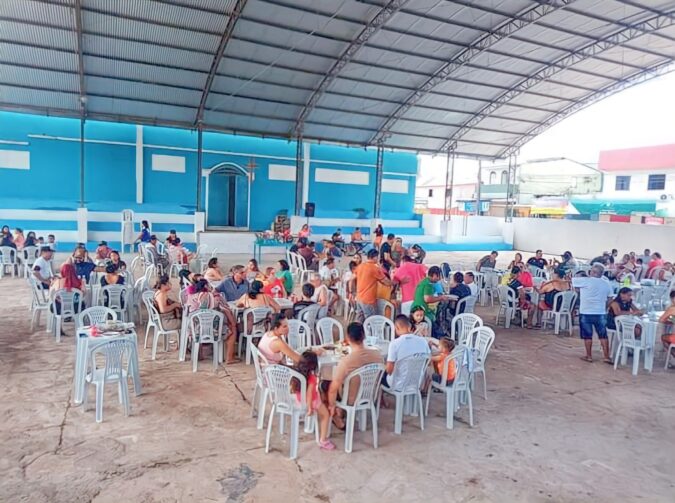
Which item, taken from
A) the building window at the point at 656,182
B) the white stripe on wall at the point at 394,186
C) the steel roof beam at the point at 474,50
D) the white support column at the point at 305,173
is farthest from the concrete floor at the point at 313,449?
the building window at the point at 656,182

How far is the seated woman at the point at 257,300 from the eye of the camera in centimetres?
591

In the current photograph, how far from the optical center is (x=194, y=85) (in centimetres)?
1551

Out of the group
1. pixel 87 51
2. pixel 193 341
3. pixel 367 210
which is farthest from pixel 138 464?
pixel 367 210

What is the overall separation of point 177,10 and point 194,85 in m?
3.19

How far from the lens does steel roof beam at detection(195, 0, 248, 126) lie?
12320 mm

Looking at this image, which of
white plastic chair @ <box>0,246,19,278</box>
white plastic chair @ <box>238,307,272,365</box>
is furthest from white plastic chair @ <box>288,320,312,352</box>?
white plastic chair @ <box>0,246,19,278</box>

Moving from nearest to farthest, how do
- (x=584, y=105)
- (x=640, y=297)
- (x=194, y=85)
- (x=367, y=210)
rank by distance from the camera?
(x=640, y=297) → (x=194, y=85) → (x=584, y=105) → (x=367, y=210)

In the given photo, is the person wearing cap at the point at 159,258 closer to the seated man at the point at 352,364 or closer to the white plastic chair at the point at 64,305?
the white plastic chair at the point at 64,305

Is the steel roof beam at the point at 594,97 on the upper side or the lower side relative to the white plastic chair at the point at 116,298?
upper

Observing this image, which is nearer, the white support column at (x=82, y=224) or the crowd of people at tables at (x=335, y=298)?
the crowd of people at tables at (x=335, y=298)

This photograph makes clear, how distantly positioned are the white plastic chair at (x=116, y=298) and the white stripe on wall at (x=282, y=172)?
13.3m

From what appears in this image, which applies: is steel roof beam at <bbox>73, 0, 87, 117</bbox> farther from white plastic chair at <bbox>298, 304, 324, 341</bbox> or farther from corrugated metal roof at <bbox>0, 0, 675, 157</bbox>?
white plastic chair at <bbox>298, 304, 324, 341</bbox>

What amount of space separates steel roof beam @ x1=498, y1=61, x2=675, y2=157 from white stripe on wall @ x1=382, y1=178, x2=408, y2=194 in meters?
4.57

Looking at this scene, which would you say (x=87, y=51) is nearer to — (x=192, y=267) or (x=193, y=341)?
(x=192, y=267)
